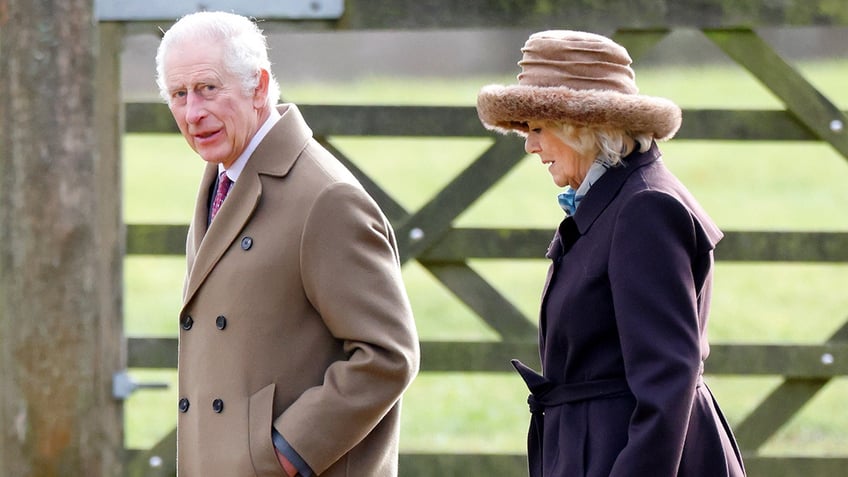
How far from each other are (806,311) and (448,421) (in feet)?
11.0

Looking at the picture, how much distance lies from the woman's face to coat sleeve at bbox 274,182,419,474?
0.39 m

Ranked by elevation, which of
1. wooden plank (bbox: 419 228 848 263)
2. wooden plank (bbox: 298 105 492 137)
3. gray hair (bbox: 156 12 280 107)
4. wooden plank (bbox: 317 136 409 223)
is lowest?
wooden plank (bbox: 419 228 848 263)

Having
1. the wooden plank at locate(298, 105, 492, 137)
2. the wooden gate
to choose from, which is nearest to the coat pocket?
the wooden gate

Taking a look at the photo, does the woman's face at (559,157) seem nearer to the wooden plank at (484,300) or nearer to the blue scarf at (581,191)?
the blue scarf at (581,191)

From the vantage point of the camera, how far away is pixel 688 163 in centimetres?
1352

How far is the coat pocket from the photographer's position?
106 inches

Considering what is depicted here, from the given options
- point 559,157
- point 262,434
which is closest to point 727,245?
point 559,157

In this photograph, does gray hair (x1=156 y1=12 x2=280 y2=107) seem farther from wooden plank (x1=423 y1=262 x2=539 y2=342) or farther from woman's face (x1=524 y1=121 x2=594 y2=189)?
wooden plank (x1=423 y1=262 x2=539 y2=342)

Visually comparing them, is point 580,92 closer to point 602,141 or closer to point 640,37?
point 602,141

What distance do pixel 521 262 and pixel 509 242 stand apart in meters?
3.67

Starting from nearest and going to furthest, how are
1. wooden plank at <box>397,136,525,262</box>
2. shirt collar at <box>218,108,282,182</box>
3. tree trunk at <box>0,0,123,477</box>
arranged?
shirt collar at <box>218,108,282,182</box> → tree trunk at <box>0,0,123,477</box> → wooden plank at <box>397,136,525,262</box>

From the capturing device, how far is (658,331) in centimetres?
236

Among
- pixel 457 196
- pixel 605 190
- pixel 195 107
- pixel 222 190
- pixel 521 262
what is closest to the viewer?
pixel 605 190

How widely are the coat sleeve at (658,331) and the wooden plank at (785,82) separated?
185 cm
